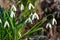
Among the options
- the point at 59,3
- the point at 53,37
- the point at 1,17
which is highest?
the point at 59,3

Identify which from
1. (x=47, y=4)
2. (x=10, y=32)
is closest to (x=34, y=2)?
(x=47, y=4)

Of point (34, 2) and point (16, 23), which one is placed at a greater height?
point (34, 2)

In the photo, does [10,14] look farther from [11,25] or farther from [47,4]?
[47,4]

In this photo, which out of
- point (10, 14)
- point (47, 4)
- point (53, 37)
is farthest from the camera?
point (47, 4)

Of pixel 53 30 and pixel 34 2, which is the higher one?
pixel 34 2

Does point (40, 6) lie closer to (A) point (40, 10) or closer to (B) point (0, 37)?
(A) point (40, 10)

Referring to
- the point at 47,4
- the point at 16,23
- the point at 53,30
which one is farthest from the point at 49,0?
the point at 16,23

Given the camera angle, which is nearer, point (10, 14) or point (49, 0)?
point (10, 14)

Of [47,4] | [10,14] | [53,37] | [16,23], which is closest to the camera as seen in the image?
[10,14]

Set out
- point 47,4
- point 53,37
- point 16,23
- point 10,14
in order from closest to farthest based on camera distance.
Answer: point 10,14, point 16,23, point 53,37, point 47,4
